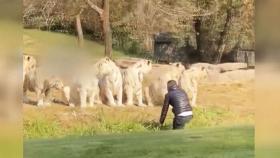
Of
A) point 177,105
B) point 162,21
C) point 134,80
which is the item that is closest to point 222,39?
point 162,21

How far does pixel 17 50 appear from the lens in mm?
4043

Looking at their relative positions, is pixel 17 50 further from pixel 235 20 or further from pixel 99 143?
pixel 235 20

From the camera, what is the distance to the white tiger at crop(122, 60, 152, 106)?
4516mm

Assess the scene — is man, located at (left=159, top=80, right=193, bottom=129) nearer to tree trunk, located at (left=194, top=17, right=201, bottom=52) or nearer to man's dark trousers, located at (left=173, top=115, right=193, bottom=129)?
man's dark trousers, located at (left=173, top=115, right=193, bottom=129)

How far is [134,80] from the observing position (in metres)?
4.53

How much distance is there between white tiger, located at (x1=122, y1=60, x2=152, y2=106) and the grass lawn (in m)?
0.27

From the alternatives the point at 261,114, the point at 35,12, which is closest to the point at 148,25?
the point at 35,12

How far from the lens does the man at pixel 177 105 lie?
4.61 metres

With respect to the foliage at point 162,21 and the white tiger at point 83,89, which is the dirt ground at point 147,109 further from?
the foliage at point 162,21

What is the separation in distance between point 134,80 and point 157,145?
1.66 feet

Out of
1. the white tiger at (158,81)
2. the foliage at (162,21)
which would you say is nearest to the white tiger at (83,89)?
the foliage at (162,21)

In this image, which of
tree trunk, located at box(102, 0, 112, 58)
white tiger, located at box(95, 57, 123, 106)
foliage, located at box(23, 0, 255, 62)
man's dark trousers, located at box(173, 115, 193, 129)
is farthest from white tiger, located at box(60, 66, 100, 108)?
man's dark trousers, located at box(173, 115, 193, 129)

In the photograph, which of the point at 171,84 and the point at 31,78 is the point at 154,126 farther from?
the point at 31,78

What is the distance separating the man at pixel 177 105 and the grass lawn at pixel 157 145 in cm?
8
